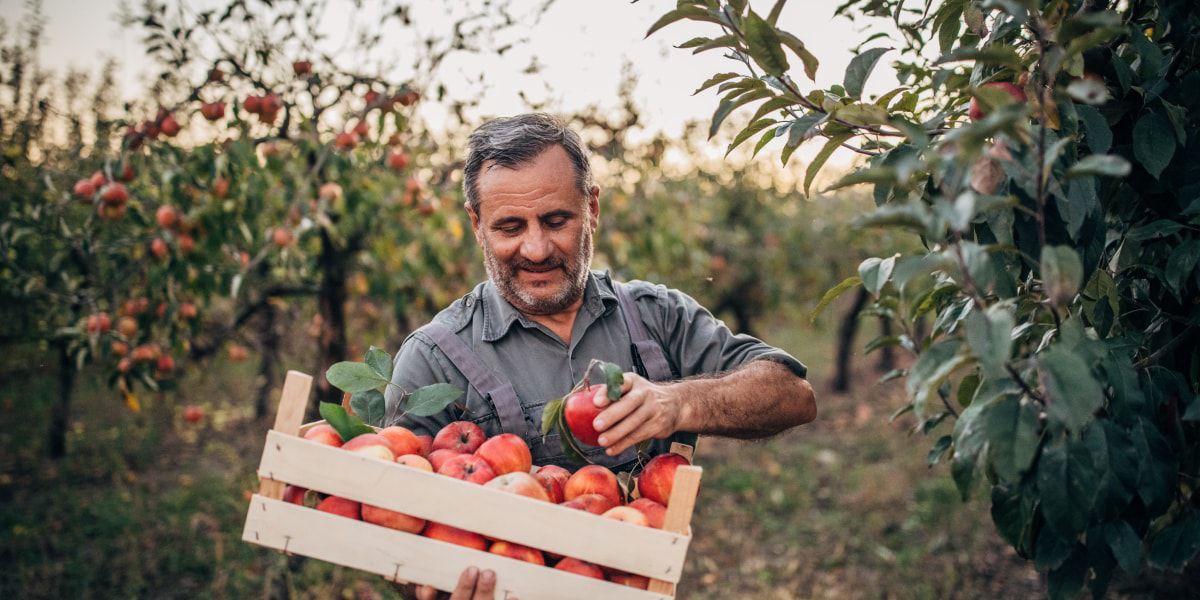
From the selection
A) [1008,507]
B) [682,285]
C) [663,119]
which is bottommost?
[682,285]

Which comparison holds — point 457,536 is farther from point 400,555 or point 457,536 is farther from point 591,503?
point 591,503

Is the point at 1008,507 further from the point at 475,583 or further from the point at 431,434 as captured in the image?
the point at 431,434

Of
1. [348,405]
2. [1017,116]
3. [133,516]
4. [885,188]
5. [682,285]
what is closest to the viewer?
[1017,116]

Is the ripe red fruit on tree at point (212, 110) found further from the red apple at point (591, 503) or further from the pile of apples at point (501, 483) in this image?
the red apple at point (591, 503)

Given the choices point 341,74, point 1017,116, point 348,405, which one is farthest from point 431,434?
point 341,74

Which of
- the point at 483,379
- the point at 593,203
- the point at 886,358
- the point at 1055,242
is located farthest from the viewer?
the point at 886,358

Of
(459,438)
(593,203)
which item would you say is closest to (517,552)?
(459,438)

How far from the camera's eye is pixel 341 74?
11.0ft

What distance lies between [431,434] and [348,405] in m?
0.22

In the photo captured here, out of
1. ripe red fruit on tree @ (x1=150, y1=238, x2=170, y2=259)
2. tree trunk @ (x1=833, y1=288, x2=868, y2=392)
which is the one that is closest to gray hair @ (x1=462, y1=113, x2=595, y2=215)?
ripe red fruit on tree @ (x1=150, y1=238, x2=170, y2=259)

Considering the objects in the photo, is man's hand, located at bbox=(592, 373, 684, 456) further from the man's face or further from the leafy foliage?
the man's face

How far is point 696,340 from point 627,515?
0.85m

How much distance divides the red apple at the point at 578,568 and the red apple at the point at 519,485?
11 cm

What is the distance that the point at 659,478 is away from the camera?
4.95 feet
